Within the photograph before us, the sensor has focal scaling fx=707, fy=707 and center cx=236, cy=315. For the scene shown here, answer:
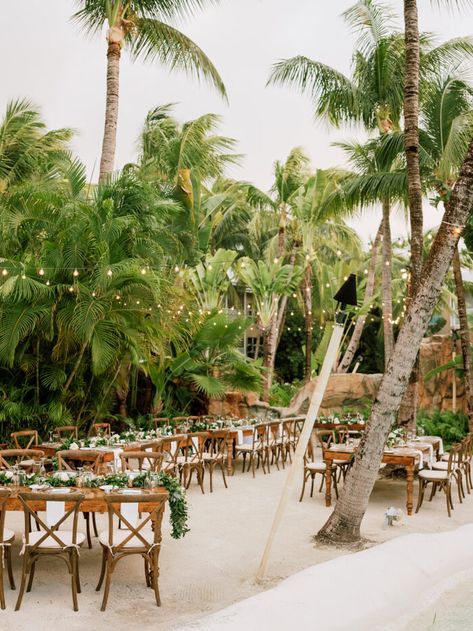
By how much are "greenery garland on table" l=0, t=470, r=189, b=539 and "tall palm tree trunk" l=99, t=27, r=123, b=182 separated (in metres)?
7.64

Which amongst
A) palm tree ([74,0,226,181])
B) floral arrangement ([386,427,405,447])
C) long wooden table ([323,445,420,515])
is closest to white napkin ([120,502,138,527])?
long wooden table ([323,445,420,515])

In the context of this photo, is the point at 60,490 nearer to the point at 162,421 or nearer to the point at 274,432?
the point at 274,432

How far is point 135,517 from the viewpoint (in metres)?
5.77

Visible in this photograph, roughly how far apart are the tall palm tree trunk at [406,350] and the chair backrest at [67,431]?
4.85 m

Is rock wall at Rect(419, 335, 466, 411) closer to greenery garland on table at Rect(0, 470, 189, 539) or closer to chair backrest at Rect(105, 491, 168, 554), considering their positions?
greenery garland on table at Rect(0, 470, 189, 539)

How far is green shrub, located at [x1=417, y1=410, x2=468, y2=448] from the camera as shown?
14913mm

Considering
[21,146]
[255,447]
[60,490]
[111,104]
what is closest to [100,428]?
[255,447]

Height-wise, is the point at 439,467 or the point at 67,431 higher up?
the point at 67,431

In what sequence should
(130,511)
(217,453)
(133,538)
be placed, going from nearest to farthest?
1. (130,511)
2. (133,538)
3. (217,453)

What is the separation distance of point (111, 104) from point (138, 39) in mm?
2216

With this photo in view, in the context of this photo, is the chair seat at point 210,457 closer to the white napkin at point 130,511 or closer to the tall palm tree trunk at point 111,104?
the white napkin at point 130,511

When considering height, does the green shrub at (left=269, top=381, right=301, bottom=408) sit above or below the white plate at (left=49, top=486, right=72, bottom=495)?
above

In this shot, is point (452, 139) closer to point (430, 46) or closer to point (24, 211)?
point (430, 46)

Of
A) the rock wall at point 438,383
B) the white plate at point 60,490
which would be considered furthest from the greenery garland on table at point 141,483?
the rock wall at point 438,383
